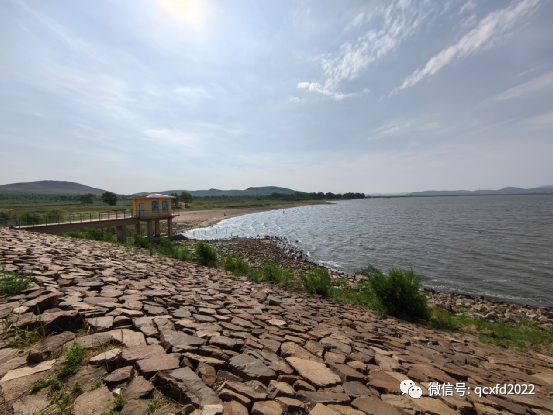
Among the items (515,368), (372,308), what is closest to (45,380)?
(515,368)

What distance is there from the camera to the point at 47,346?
3.06 meters

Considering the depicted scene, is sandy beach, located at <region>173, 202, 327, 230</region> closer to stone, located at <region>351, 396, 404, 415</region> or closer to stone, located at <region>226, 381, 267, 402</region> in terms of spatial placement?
stone, located at <region>226, 381, 267, 402</region>

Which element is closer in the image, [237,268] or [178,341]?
[178,341]

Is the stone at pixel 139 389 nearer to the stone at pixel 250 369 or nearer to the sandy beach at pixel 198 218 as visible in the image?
the stone at pixel 250 369

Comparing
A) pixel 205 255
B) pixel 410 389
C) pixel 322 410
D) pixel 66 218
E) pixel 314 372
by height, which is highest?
pixel 66 218

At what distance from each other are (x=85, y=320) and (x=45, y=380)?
1255mm

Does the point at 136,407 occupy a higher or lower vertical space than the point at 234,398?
higher

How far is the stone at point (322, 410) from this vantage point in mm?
2461

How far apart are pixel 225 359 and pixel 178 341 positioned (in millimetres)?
708

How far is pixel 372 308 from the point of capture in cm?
880

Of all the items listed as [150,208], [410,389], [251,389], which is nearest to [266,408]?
[251,389]

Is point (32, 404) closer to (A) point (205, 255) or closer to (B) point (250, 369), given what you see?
(B) point (250, 369)

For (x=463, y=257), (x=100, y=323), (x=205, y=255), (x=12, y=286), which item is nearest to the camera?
(x=100, y=323)

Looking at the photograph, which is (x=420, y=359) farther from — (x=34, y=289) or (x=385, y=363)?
(x=34, y=289)
